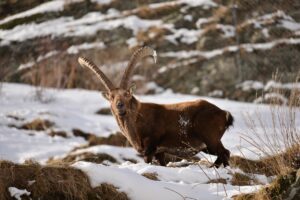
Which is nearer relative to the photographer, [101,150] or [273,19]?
[101,150]

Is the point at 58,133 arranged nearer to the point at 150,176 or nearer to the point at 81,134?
the point at 81,134

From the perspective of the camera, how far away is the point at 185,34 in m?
26.1

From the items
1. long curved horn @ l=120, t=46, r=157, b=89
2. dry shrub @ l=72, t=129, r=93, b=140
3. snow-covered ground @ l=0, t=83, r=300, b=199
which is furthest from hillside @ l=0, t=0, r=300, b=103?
long curved horn @ l=120, t=46, r=157, b=89

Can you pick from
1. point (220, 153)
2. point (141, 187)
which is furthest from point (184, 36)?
point (141, 187)

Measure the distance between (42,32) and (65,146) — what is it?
13323mm

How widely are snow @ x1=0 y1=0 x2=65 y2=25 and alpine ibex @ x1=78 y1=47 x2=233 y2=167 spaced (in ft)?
62.6

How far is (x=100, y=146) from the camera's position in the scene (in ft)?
41.6

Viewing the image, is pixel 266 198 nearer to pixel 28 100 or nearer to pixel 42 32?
pixel 28 100

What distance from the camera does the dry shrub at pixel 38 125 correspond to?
16109mm

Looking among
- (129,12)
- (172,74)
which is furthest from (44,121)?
(129,12)

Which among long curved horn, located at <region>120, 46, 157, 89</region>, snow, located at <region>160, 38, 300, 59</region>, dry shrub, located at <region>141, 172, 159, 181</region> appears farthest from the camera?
snow, located at <region>160, 38, 300, 59</region>

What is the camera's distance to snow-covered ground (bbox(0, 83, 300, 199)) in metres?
5.52

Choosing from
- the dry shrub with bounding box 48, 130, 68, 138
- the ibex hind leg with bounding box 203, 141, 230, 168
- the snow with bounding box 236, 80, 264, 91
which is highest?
the ibex hind leg with bounding box 203, 141, 230, 168

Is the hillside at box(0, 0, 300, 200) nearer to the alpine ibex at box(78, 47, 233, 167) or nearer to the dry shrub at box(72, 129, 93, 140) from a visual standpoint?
the dry shrub at box(72, 129, 93, 140)
